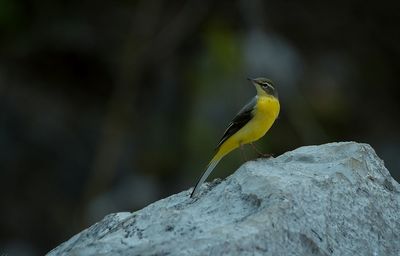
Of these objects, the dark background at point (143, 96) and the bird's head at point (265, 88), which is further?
the dark background at point (143, 96)

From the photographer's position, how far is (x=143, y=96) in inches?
666

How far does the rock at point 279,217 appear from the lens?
5.02 m

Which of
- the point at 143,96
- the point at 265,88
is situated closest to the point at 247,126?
the point at 265,88

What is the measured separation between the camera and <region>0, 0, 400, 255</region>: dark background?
15.5m

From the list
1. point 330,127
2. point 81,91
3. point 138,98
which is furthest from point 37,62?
point 330,127

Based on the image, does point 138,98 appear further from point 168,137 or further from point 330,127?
point 330,127

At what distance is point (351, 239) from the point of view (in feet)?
17.7

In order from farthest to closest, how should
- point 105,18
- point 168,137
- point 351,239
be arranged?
point 105,18, point 168,137, point 351,239

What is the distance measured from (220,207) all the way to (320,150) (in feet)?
3.71

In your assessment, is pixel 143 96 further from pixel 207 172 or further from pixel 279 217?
pixel 279 217

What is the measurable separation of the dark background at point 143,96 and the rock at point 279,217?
8.80 meters

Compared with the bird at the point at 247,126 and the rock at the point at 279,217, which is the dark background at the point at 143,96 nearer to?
the bird at the point at 247,126

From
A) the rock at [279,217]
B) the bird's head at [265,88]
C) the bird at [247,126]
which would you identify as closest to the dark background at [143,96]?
the bird's head at [265,88]

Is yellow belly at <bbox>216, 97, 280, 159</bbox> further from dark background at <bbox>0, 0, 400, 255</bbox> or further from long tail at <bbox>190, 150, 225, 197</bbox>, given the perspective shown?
dark background at <bbox>0, 0, 400, 255</bbox>
